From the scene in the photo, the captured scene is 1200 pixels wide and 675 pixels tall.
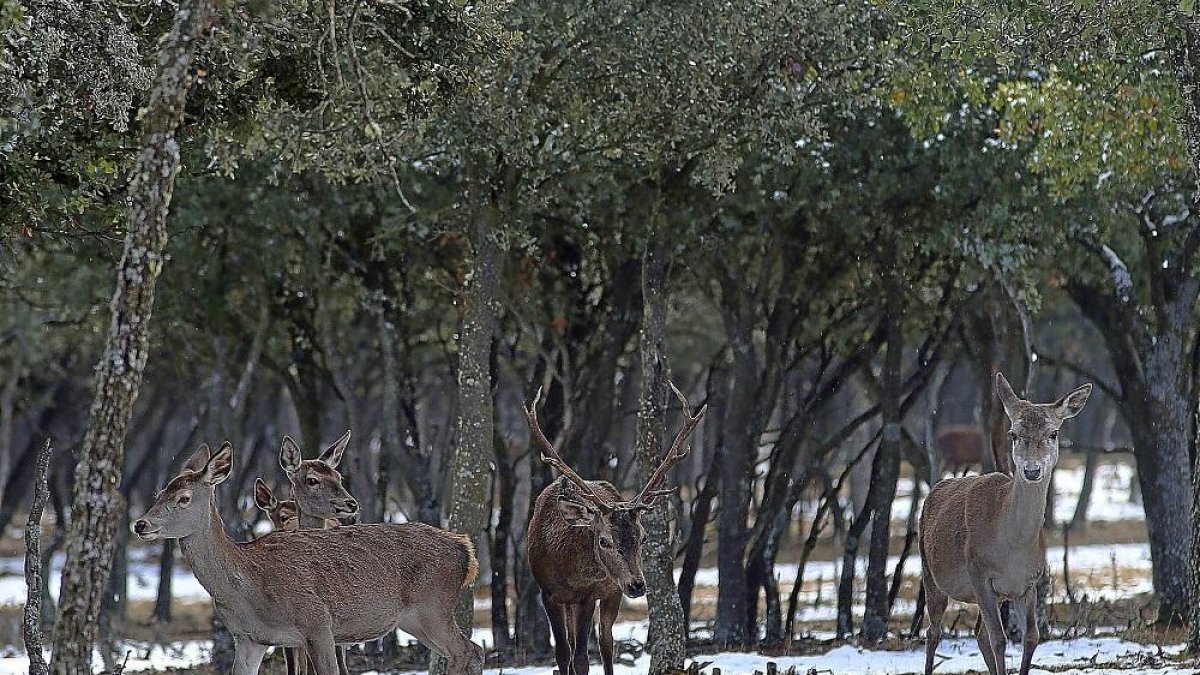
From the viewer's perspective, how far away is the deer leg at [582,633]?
1127 cm

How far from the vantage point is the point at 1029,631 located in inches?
412

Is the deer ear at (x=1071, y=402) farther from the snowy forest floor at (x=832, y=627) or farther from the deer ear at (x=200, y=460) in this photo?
the deer ear at (x=200, y=460)

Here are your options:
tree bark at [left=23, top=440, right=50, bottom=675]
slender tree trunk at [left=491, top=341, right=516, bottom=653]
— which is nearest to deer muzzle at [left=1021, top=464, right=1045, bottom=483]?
tree bark at [left=23, top=440, right=50, bottom=675]

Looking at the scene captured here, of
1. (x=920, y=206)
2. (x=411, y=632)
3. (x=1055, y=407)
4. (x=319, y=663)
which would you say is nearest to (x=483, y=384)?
(x=411, y=632)

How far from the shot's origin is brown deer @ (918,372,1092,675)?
1016 cm

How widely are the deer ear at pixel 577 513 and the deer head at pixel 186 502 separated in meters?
2.42

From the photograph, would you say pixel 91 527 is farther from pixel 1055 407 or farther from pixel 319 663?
pixel 1055 407

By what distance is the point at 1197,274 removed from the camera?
611 inches

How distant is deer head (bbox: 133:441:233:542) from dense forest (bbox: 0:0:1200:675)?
0.76 meters

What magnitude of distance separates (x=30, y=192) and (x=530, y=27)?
11.5 feet

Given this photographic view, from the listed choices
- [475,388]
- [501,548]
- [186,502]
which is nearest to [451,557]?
[186,502]

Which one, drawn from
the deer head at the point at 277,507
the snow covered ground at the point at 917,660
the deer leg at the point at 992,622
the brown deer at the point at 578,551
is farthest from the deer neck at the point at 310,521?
the deer leg at the point at 992,622

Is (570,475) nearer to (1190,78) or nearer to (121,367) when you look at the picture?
(121,367)

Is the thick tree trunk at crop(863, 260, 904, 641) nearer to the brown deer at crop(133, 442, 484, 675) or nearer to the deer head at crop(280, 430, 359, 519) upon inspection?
the deer head at crop(280, 430, 359, 519)
